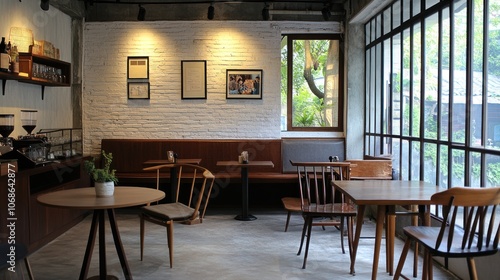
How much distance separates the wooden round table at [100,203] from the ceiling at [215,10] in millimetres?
4138

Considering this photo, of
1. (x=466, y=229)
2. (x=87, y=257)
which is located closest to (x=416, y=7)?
(x=466, y=229)

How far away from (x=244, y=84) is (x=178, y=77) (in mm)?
1060

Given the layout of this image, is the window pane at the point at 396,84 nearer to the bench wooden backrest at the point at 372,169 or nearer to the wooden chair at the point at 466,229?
the bench wooden backrest at the point at 372,169

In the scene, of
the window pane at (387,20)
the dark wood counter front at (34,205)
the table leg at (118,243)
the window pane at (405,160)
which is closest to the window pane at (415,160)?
the window pane at (405,160)

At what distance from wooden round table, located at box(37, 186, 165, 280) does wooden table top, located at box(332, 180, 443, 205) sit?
1.50 m

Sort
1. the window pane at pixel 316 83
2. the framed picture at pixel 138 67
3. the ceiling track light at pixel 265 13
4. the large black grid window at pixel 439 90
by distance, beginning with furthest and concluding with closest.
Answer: the window pane at pixel 316 83 → the framed picture at pixel 138 67 → the ceiling track light at pixel 265 13 → the large black grid window at pixel 439 90

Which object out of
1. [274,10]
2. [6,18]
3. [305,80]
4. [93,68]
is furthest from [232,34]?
[6,18]

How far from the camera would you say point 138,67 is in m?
7.22

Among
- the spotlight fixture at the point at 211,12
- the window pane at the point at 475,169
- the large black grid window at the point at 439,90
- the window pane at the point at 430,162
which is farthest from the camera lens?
the spotlight fixture at the point at 211,12

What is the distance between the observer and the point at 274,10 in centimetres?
724

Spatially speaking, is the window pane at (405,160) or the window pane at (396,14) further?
the window pane at (396,14)

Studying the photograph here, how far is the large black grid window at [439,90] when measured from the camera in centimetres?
362

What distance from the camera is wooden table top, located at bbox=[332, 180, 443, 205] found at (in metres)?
3.03

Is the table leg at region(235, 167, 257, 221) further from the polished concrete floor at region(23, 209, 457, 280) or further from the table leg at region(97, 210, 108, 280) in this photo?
the table leg at region(97, 210, 108, 280)
